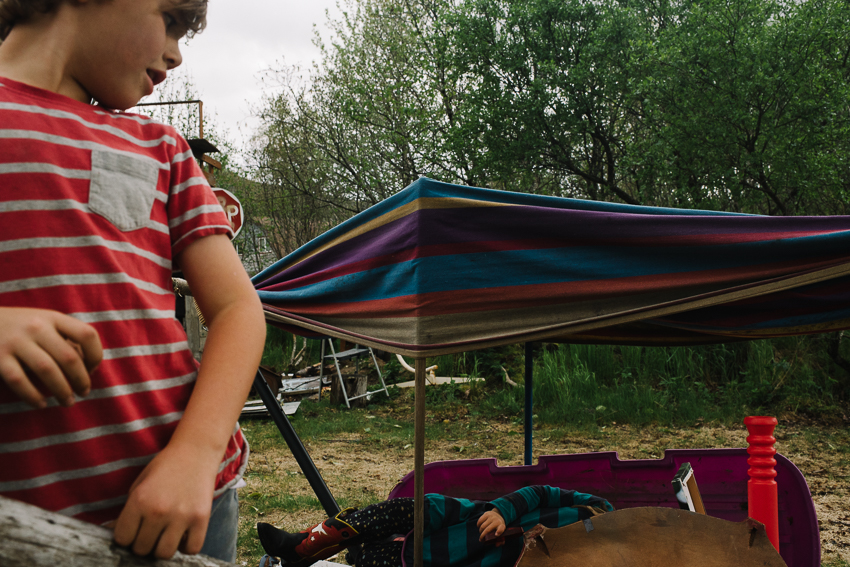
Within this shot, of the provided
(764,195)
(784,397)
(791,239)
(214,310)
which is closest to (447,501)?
(791,239)

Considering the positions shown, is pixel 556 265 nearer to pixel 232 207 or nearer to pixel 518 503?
pixel 518 503

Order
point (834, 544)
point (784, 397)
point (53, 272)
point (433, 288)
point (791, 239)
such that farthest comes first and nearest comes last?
1. point (784, 397)
2. point (834, 544)
3. point (433, 288)
4. point (791, 239)
5. point (53, 272)

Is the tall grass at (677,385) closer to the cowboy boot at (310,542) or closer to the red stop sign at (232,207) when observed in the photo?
the red stop sign at (232,207)

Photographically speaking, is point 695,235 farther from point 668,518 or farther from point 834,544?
point 834,544

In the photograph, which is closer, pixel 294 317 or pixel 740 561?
pixel 740 561

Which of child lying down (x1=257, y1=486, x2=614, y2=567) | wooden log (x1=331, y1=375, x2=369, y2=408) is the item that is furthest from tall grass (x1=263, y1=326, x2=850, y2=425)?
child lying down (x1=257, y1=486, x2=614, y2=567)

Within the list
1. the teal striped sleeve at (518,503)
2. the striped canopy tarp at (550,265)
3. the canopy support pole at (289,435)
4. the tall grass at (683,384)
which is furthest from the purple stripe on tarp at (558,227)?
the tall grass at (683,384)

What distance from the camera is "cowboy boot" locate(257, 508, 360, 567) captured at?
288cm

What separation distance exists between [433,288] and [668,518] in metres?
1.10

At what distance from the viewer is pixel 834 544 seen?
11.8 feet

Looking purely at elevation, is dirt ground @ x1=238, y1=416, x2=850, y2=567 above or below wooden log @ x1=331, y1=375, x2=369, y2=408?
below

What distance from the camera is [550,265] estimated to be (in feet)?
6.88

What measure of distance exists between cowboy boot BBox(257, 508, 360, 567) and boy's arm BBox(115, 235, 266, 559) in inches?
99.4

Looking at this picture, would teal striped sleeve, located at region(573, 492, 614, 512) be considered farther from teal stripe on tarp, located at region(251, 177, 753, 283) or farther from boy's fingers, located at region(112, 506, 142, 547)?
boy's fingers, located at region(112, 506, 142, 547)
